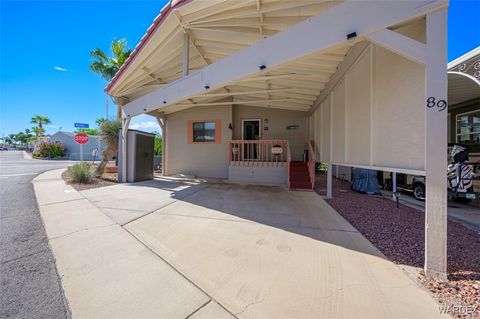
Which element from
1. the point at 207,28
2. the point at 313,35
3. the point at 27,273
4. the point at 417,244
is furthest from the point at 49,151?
the point at 417,244

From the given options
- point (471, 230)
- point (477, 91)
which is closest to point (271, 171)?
point (471, 230)

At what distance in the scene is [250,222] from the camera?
4066mm

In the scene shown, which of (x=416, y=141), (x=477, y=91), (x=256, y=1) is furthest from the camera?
(x=477, y=91)

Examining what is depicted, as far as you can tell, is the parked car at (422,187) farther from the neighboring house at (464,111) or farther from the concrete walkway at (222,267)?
the concrete walkway at (222,267)

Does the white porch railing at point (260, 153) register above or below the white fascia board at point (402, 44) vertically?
below

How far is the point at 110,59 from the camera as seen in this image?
48.1 feet

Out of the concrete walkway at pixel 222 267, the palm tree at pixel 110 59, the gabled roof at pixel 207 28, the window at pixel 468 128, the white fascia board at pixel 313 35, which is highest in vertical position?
the palm tree at pixel 110 59

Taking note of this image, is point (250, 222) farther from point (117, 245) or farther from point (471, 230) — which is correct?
point (471, 230)

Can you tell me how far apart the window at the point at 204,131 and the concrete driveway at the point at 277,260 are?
622 cm

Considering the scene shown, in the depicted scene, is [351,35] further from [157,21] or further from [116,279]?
[157,21]

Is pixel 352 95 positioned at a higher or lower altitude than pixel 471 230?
higher

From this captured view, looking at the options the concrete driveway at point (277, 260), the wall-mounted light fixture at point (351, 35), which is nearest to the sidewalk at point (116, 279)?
the concrete driveway at point (277, 260)

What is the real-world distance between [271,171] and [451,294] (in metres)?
7.05

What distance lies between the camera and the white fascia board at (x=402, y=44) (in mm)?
2336
